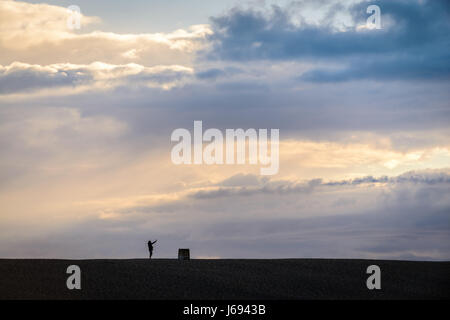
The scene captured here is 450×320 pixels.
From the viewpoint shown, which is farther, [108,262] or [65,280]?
[108,262]

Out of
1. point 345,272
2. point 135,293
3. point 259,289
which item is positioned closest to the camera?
point 135,293

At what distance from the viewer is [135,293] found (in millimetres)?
37531

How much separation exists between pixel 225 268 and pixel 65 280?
11468mm

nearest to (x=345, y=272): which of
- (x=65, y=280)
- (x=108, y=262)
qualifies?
(x=108, y=262)

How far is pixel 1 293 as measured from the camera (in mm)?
35844

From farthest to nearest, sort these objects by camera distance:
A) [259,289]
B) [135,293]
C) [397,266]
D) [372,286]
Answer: [397,266] < [372,286] < [259,289] < [135,293]

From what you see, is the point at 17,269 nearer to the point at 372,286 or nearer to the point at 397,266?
the point at 372,286
